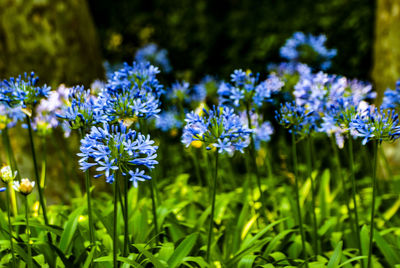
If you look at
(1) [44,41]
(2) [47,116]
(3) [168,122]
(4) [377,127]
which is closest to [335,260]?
(4) [377,127]

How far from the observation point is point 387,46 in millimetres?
5367

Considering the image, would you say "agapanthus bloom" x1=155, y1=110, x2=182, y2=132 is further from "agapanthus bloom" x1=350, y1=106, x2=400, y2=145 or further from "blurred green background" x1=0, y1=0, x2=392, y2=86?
"agapanthus bloom" x1=350, y1=106, x2=400, y2=145

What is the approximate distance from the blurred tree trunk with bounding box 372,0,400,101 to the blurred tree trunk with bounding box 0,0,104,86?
348 cm

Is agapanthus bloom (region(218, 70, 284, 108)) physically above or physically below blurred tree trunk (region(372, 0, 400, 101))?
below

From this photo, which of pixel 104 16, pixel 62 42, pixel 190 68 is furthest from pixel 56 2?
pixel 104 16

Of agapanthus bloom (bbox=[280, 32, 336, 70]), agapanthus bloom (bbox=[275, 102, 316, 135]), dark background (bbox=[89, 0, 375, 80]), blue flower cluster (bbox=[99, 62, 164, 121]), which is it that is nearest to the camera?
blue flower cluster (bbox=[99, 62, 164, 121])

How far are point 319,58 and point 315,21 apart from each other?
2.29 meters

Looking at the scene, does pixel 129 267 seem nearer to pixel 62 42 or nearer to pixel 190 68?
pixel 62 42

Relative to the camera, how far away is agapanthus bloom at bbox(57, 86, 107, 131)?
2.38 m

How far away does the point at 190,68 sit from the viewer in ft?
27.4

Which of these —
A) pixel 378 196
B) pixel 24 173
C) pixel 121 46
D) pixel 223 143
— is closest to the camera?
pixel 223 143

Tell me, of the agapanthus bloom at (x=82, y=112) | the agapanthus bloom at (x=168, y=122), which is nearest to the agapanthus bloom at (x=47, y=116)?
the agapanthus bloom at (x=82, y=112)

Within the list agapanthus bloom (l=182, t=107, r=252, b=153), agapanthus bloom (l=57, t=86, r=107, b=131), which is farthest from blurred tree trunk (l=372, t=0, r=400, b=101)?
agapanthus bloom (l=57, t=86, r=107, b=131)

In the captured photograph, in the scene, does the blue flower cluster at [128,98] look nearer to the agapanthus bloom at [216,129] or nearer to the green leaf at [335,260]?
the agapanthus bloom at [216,129]
